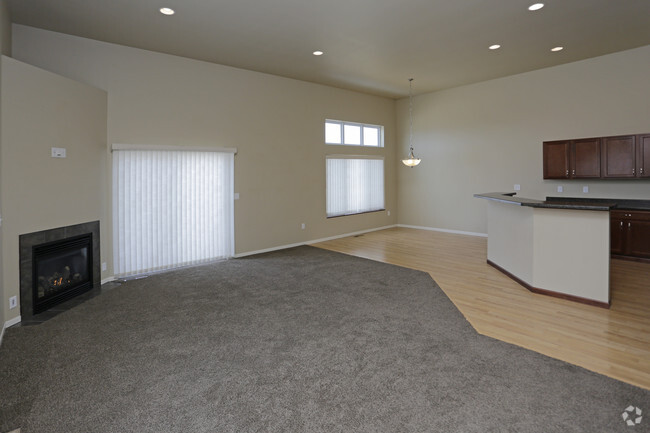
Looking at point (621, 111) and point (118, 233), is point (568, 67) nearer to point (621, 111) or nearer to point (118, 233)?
point (621, 111)

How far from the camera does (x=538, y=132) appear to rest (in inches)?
277

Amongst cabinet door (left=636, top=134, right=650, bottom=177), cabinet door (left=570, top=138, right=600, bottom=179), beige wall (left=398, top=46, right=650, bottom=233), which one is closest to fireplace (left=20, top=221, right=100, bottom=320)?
beige wall (left=398, top=46, right=650, bottom=233)

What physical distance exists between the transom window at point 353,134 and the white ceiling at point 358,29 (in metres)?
1.75

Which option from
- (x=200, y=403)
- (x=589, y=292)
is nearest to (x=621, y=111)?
(x=589, y=292)

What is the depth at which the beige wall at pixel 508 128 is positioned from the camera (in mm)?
6000

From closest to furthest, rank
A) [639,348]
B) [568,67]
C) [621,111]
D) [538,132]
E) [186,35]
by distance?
1. [639,348]
2. [186,35]
3. [621,111]
4. [568,67]
5. [538,132]

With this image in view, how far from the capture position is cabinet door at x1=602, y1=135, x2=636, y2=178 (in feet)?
18.8

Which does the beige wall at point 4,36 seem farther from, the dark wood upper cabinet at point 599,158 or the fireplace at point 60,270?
the dark wood upper cabinet at point 599,158

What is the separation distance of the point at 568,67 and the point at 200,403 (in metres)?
7.85

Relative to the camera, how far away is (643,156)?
18.4 ft

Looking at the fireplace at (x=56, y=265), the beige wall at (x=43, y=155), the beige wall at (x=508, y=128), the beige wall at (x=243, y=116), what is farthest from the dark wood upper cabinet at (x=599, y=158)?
the fireplace at (x=56, y=265)

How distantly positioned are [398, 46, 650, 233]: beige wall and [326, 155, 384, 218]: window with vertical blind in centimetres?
85

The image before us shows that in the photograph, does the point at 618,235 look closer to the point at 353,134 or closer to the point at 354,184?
the point at 354,184

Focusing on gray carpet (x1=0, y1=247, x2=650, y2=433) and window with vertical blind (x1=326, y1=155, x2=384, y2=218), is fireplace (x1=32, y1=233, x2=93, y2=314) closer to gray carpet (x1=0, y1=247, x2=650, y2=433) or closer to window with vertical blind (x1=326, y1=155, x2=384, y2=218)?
gray carpet (x1=0, y1=247, x2=650, y2=433)
